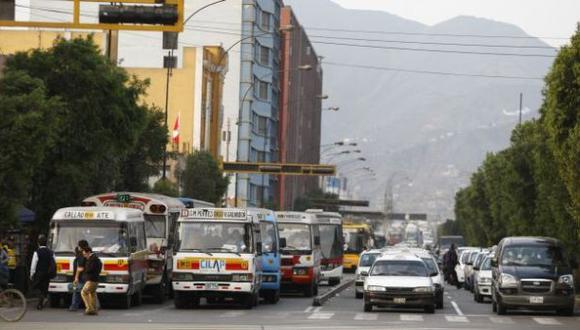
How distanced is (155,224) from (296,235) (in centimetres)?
830

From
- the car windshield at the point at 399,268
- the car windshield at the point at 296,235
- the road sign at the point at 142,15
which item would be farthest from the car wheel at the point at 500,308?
the road sign at the point at 142,15

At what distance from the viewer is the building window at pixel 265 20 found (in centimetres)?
12302

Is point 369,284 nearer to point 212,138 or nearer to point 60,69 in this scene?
point 60,69

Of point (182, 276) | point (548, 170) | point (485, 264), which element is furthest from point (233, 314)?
point (548, 170)

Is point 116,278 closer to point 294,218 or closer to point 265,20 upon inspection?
point 294,218

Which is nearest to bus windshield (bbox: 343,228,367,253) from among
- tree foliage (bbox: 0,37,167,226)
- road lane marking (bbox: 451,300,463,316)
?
road lane marking (bbox: 451,300,463,316)

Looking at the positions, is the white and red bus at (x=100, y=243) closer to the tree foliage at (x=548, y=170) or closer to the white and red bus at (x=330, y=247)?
the tree foliage at (x=548, y=170)

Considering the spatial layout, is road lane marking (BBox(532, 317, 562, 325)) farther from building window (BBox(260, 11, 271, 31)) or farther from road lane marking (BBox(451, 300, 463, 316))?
building window (BBox(260, 11, 271, 31))

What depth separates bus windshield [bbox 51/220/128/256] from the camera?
34.8 meters

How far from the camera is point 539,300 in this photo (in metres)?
35.3

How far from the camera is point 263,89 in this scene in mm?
128750

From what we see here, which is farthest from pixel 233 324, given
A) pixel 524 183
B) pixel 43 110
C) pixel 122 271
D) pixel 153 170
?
pixel 524 183

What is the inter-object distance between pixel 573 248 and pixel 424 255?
9.72m

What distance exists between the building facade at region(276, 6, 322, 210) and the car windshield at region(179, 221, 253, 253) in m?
97.7
